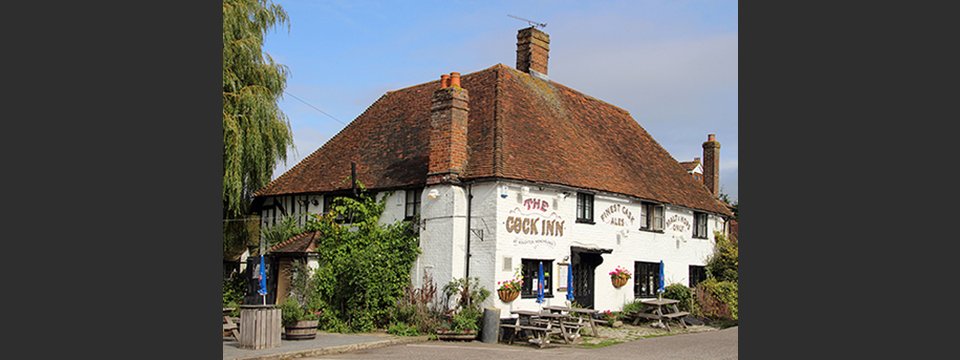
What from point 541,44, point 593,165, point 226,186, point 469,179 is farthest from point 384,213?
point 541,44

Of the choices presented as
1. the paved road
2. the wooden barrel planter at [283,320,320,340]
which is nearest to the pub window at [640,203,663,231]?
the paved road

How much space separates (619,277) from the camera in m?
19.3

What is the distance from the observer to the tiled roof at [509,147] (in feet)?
58.7

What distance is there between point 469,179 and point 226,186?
6688 millimetres

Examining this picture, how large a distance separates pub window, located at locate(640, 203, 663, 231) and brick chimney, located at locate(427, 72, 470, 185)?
6.28m

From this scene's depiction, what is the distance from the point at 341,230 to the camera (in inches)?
699

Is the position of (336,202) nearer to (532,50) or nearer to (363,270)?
(363,270)

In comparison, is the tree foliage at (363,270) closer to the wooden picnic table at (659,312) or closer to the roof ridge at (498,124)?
the roof ridge at (498,124)

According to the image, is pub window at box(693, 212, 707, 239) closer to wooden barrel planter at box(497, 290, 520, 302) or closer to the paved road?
the paved road

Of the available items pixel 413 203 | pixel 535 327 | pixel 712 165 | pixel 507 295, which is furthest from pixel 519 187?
pixel 712 165

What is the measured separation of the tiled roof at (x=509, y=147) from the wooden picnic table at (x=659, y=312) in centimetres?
295

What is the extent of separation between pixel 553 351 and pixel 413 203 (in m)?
5.64

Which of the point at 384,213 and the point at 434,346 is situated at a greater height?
the point at 384,213

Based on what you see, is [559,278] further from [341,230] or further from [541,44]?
[541,44]
